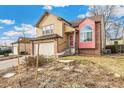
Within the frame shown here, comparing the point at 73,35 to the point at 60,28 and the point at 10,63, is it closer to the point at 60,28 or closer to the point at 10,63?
the point at 60,28

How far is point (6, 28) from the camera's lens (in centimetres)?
753

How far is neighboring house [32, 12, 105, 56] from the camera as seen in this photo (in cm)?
969

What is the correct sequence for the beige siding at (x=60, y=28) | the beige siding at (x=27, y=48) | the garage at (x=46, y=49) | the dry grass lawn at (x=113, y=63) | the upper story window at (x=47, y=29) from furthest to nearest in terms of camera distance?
the upper story window at (x=47, y=29) → the beige siding at (x=60, y=28) → the garage at (x=46, y=49) → the beige siding at (x=27, y=48) → the dry grass lawn at (x=113, y=63)

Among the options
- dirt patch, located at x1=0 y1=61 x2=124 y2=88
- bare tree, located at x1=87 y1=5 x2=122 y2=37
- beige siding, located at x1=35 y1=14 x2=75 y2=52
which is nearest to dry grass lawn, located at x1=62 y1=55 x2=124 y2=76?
dirt patch, located at x1=0 y1=61 x2=124 y2=88

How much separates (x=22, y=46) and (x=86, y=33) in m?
3.12

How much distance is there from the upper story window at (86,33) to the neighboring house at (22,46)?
2635 millimetres

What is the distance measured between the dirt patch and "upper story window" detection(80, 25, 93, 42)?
2.98 metres

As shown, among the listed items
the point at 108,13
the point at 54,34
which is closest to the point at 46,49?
the point at 54,34

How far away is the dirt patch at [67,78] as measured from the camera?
5.93m

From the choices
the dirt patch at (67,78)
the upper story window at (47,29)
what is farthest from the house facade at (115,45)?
the upper story window at (47,29)

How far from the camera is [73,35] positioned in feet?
33.8

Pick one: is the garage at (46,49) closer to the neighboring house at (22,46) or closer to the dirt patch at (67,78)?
the neighboring house at (22,46)
